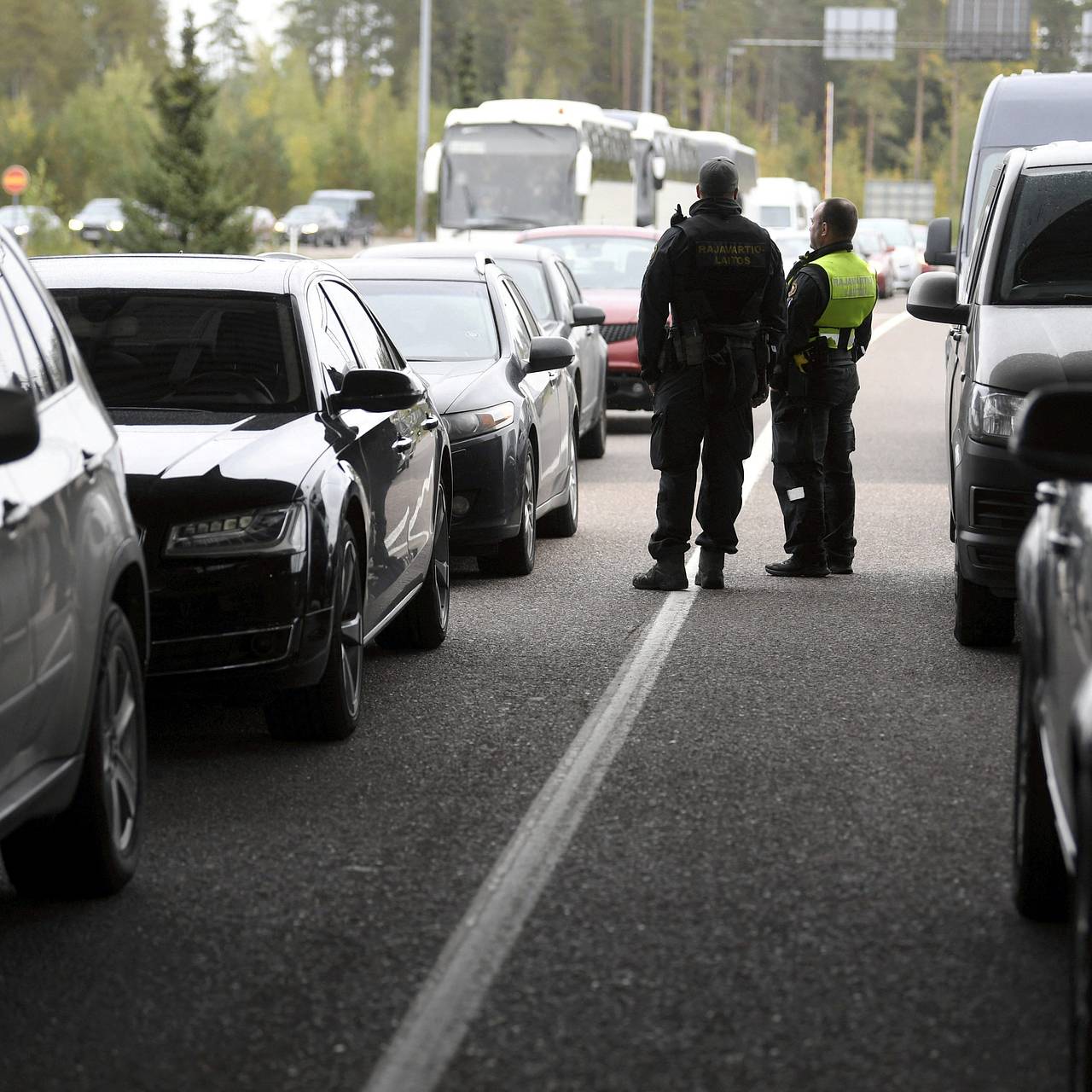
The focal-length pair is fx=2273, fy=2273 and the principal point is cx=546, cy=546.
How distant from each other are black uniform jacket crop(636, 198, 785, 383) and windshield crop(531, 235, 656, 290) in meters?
10.7

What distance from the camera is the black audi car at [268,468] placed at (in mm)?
6453

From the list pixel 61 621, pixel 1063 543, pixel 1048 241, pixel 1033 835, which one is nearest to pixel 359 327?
pixel 1048 241

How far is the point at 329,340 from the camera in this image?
25.9 ft

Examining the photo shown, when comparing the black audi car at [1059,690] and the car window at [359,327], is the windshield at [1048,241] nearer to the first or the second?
the car window at [359,327]

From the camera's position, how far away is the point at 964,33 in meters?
68.4

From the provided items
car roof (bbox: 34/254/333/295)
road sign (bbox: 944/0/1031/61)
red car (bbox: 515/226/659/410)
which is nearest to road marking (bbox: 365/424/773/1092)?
car roof (bbox: 34/254/333/295)

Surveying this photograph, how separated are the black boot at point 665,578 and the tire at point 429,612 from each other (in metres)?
1.61

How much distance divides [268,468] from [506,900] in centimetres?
191

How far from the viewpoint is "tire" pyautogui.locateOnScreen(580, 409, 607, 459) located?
17266 mm

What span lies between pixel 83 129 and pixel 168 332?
87.8 metres

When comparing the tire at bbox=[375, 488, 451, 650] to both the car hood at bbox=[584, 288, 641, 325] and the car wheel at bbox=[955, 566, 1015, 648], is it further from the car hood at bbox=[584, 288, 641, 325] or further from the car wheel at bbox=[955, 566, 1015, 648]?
the car hood at bbox=[584, 288, 641, 325]

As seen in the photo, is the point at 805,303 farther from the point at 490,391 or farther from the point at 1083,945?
the point at 1083,945

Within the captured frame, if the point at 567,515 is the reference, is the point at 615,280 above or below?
above

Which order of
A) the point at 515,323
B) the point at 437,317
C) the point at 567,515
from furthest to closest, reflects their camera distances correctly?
the point at 567,515, the point at 515,323, the point at 437,317
